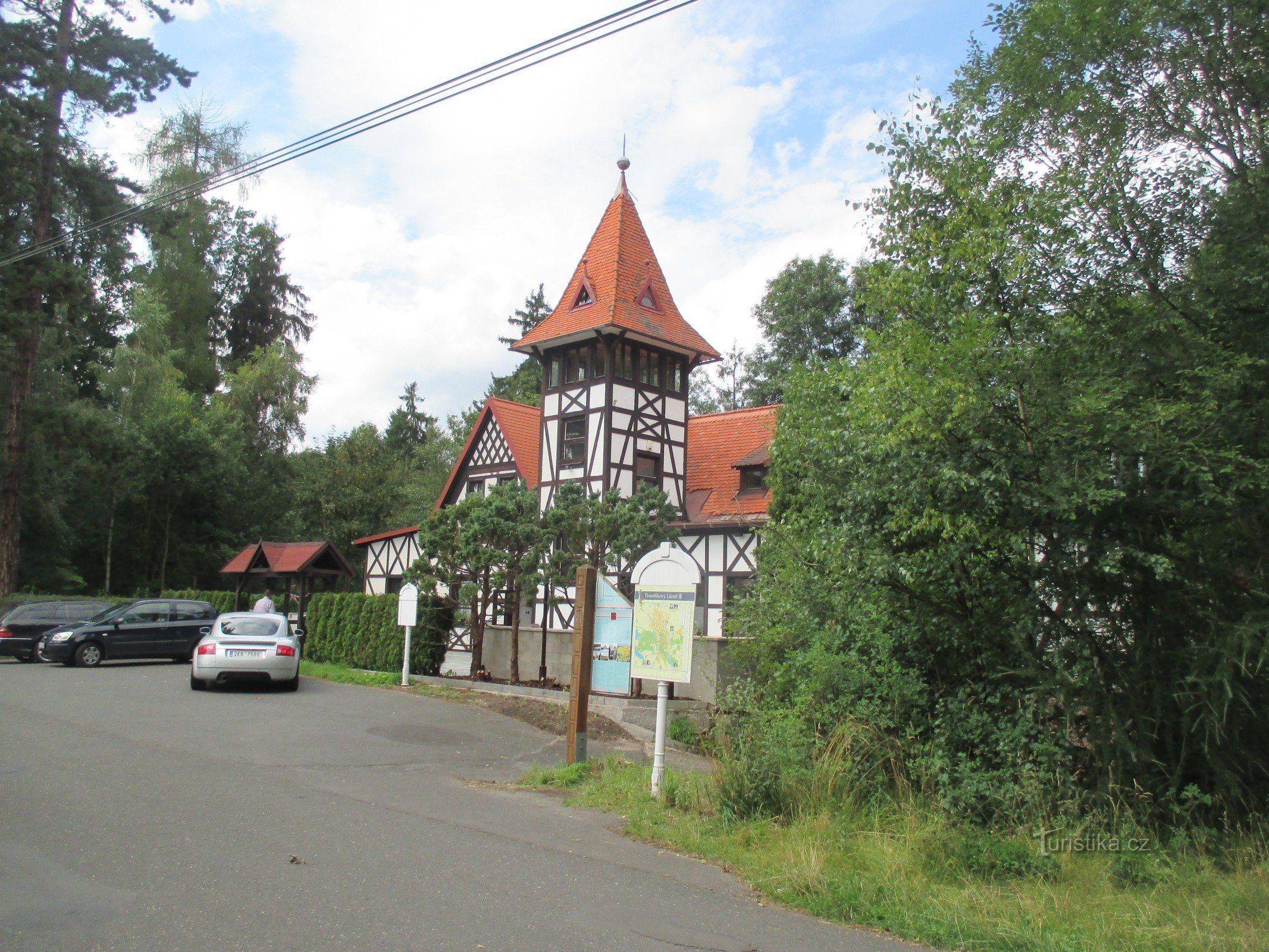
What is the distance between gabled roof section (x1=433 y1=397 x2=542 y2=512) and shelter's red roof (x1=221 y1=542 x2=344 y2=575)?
4.09 meters

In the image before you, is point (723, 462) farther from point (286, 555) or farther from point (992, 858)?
point (992, 858)

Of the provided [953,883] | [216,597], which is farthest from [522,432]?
[953,883]

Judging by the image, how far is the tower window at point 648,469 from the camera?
1001 inches

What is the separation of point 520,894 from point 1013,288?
6391mm

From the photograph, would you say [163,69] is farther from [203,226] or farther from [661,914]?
[661,914]

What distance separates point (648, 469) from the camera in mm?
25750

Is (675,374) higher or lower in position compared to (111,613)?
higher

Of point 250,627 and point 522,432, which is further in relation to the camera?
point 522,432

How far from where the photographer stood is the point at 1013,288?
8633 mm

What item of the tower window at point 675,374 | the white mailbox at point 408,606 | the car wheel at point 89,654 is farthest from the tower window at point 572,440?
the car wheel at point 89,654

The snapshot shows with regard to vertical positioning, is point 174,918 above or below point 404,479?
below

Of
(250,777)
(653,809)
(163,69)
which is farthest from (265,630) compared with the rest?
(163,69)

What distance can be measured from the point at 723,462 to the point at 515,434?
633 cm

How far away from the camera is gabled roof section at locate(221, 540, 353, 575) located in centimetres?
2548
